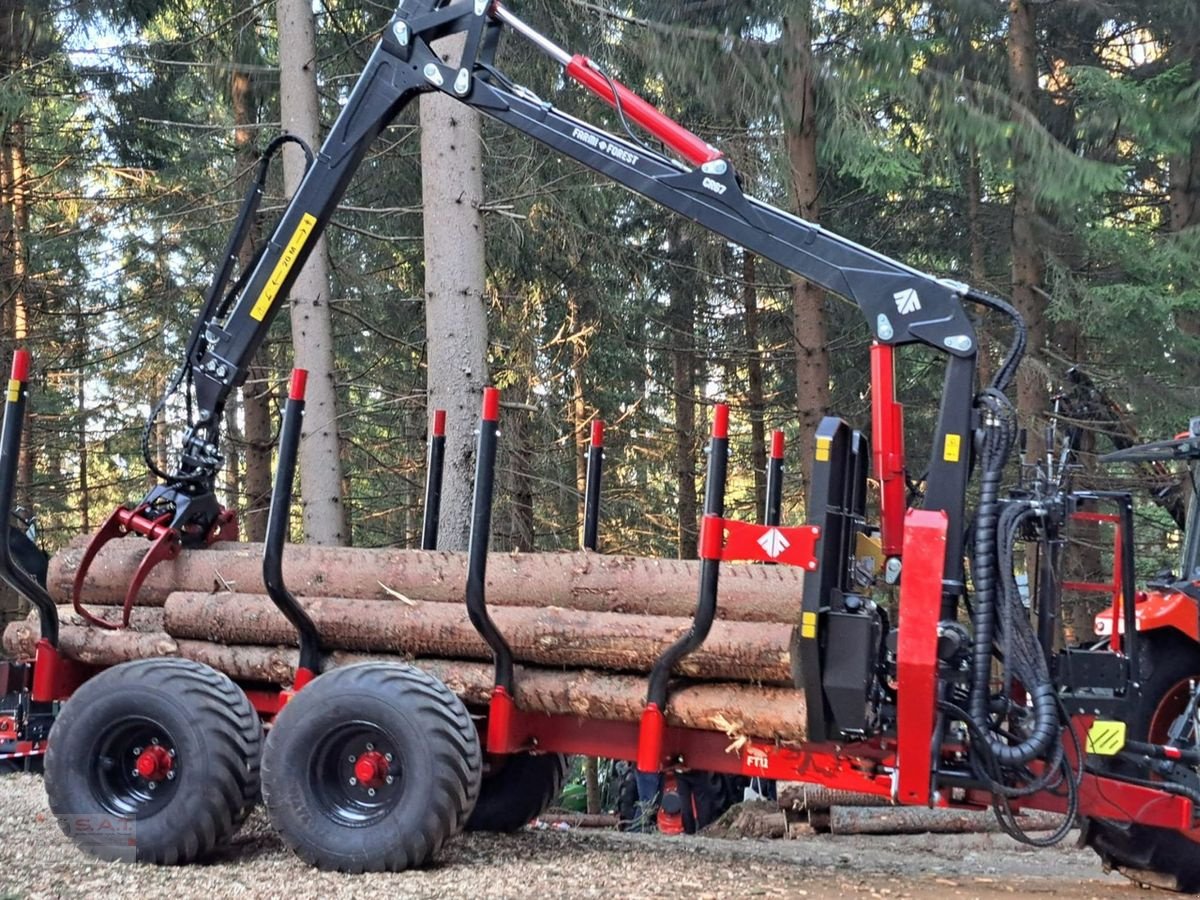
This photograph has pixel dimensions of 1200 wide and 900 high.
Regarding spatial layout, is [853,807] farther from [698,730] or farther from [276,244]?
[276,244]

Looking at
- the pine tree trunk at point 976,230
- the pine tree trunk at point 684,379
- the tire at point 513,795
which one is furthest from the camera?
the pine tree trunk at point 684,379

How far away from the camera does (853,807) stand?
35.4 ft

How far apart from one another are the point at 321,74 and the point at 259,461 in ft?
19.6

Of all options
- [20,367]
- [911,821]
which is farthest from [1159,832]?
[20,367]

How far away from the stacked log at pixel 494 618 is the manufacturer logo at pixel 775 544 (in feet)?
1.83

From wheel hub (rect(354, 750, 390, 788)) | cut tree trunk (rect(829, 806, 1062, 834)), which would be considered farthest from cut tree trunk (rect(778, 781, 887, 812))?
wheel hub (rect(354, 750, 390, 788))

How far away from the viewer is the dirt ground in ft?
19.9

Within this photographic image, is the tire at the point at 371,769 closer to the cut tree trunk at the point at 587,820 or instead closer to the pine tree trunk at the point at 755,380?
the cut tree trunk at the point at 587,820

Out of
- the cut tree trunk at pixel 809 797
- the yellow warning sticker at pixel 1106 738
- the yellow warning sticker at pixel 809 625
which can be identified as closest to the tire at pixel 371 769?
the yellow warning sticker at pixel 809 625

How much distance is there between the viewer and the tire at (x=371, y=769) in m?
6.34

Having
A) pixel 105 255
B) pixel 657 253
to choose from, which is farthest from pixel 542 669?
pixel 105 255

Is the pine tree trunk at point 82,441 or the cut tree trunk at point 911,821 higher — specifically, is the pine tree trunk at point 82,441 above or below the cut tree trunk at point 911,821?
above

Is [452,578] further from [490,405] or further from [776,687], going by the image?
[776,687]

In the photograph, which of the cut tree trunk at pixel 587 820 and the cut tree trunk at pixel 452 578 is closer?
the cut tree trunk at pixel 452 578
